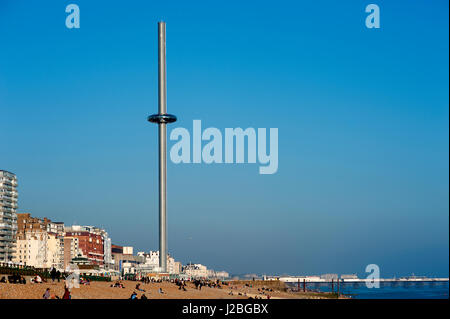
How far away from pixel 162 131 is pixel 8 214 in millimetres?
92225

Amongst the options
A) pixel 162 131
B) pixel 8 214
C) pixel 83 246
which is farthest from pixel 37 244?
pixel 162 131

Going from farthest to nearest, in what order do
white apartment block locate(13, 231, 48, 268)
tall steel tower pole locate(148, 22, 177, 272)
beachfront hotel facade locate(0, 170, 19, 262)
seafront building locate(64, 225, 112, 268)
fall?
seafront building locate(64, 225, 112, 268), white apartment block locate(13, 231, 48, 268), beachfront hotel facade locate(0, 170, 19, 262), tall steel tower pole locate(148, 22, 177, 272)

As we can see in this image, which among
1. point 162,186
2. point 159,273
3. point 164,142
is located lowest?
point 159,273

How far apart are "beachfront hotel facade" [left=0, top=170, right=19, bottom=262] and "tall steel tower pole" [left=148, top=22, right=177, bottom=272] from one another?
8450 cm

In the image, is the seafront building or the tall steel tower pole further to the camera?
the seafront building

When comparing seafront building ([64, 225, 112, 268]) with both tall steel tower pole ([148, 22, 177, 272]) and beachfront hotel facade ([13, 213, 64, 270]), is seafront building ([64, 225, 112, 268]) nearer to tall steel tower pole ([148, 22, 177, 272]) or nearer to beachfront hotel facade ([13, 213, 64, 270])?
beachfront hotel facade ([13, 213, 64, 270])

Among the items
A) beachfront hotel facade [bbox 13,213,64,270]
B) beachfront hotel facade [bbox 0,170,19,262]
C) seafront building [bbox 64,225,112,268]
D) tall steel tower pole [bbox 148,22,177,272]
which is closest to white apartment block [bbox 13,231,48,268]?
beachfront hotel facade [bbox 13,213,64,270]

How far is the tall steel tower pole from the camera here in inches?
3479

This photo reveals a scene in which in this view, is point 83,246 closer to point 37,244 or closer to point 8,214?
point 37,244
